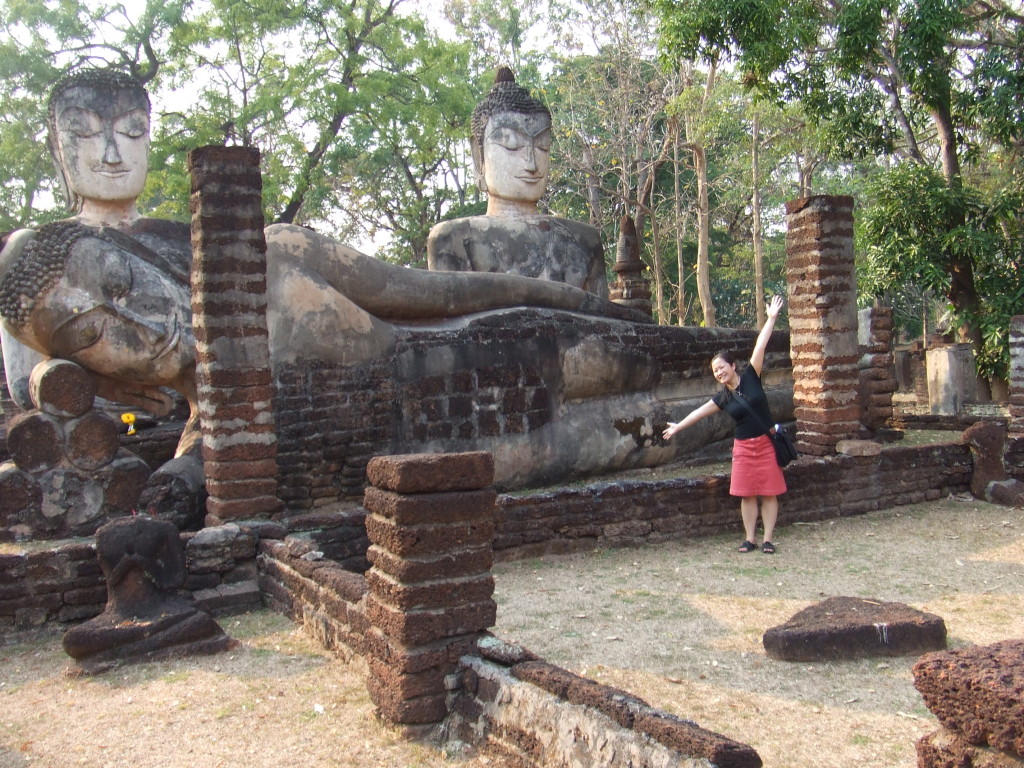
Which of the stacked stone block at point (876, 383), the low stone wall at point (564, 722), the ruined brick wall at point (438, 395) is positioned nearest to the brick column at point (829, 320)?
the ruined brick wall at point (438, 395)

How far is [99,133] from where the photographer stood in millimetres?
7930

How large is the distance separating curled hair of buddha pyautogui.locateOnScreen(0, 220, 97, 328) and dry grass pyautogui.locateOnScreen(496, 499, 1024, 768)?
399 cm

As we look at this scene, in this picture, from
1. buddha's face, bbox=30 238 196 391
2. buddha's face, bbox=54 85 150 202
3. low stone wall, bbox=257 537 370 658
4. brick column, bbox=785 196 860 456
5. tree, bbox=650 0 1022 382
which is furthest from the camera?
tree, bbox=650 0 1022 382

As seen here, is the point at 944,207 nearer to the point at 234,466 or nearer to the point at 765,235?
the point at 234,466

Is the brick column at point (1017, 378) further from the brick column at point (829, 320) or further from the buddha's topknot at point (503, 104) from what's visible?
the buddha's topknot at point (503, 104)

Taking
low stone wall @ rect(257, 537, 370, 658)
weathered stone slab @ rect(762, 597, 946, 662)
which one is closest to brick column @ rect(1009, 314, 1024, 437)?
weathered stone slab @ rect(762, 597, 946, 662)

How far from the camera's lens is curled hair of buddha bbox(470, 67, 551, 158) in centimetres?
928

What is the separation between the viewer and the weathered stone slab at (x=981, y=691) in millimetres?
2133

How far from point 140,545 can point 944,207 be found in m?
11.1

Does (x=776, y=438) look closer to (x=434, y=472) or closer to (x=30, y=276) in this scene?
(x=434, y=472)

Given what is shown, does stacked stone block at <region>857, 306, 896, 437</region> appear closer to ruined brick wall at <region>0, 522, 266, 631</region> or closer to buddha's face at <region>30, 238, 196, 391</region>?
ruined brick wall at <region>0, 522, 266, 631</region>

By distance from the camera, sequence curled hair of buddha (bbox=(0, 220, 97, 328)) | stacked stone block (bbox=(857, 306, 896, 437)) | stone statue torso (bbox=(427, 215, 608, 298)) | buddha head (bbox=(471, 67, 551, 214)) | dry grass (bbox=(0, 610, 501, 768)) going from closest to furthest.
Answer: dry grass (bbox=(0, 610, 501, 768)) < curled hair of buddha (bbox=(0, 220, 97, 328)) < stone statue torso (bbox=(427, 215, 608, 298)) < buddha head (bbox=(471, 67, 551, 214)) < stacked stone block (bbox=(857, 306, 896, 437))

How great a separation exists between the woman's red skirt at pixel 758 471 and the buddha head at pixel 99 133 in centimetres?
575

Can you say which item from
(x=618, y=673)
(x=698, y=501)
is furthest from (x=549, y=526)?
(x=618, y=673)
